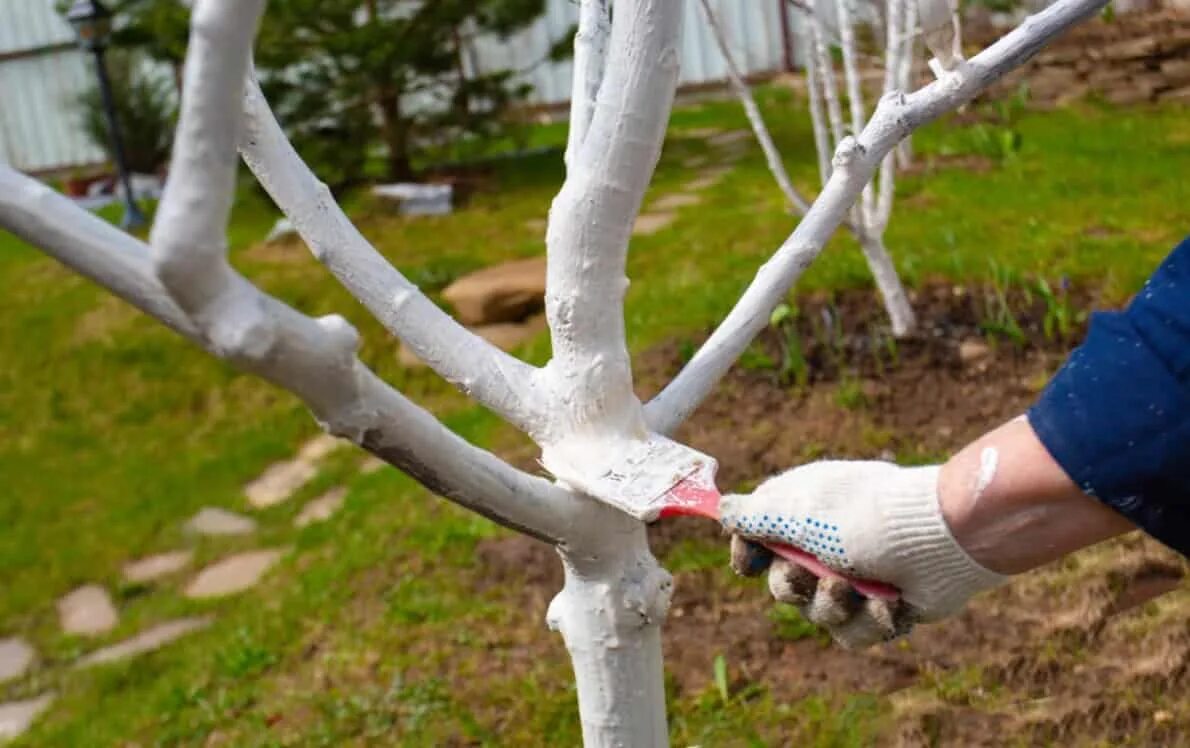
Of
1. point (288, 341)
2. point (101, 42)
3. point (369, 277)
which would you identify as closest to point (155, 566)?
point (369, 277)

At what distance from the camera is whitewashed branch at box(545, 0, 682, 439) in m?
1.34

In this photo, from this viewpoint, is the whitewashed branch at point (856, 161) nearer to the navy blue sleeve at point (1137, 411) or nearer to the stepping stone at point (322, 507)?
the navy blue sleeve at point (1137, 411)

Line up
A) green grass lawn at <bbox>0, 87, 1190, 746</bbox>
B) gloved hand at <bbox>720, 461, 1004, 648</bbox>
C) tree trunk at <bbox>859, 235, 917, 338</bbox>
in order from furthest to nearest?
tree trunk at <bbox>859, 235, 917, 338</bbox> < green grass lawn at <bbox>0, 87, 1190, 746</bbox> < gloved hand at <bbox>720, 461, 1004, 648</bbox>

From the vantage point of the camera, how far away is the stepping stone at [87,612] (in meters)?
3.80

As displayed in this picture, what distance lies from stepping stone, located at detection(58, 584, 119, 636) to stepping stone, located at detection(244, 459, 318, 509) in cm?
61

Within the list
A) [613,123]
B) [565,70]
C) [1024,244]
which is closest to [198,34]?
[613,123]

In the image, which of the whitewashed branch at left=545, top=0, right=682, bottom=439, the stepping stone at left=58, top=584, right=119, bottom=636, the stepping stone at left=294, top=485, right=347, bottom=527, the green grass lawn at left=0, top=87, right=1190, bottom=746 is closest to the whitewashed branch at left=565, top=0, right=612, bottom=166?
the whitewashed branch at left=545, top=0, right=682, bottom=439

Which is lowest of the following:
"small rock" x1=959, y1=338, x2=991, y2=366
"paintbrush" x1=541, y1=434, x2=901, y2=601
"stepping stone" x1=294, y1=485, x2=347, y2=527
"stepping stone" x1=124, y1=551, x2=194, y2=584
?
"stepping stone" x1=124, y1=551, x2=194, y2=584

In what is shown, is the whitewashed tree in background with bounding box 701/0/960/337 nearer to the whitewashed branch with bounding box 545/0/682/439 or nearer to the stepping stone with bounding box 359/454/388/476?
the stepping stone with bounding box 359/454/388/476

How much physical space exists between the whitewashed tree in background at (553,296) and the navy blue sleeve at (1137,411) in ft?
1.49

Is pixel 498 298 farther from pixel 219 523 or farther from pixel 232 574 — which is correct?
pixel 232 574

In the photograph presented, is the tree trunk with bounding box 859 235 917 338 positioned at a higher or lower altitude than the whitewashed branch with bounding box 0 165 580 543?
lower

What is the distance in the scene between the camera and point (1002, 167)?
18.8 ft

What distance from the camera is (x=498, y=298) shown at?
17.0ft
